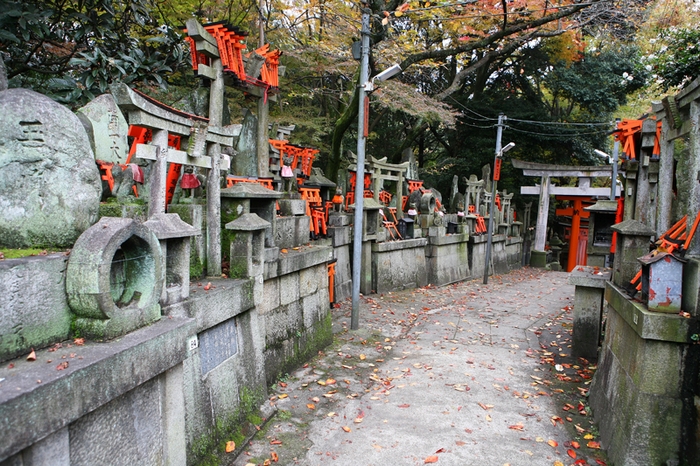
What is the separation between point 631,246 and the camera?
18.4 feet

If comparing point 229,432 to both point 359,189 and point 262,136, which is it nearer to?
point 262,136

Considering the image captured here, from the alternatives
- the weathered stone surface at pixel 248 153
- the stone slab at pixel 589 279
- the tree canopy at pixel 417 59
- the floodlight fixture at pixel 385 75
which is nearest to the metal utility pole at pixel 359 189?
the floodlight fixture at pixel 385 75

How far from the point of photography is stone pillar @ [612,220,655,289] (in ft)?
18.0

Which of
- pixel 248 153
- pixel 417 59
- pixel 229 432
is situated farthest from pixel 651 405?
pixel 417 59

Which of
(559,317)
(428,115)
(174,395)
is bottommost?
(559,317)

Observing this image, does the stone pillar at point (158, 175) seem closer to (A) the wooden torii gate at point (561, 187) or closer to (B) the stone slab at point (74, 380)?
(B) the stone slab at point (74, 380)

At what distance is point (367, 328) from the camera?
367 inches

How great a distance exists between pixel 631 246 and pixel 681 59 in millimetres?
6235

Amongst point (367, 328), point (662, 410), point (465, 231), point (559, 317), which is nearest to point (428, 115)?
point (465, 231)

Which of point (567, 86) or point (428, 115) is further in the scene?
point (567, 86)

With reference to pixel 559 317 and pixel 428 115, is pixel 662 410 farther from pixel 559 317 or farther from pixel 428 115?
pixel 428 115

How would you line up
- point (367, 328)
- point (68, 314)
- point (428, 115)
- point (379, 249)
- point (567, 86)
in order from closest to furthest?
point (68, 314), point (367, 328), point (379, 249), point (428, 115), point (567, 86)

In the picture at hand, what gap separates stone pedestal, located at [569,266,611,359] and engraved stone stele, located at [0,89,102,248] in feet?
23.9

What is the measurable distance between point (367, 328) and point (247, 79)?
211 inches
